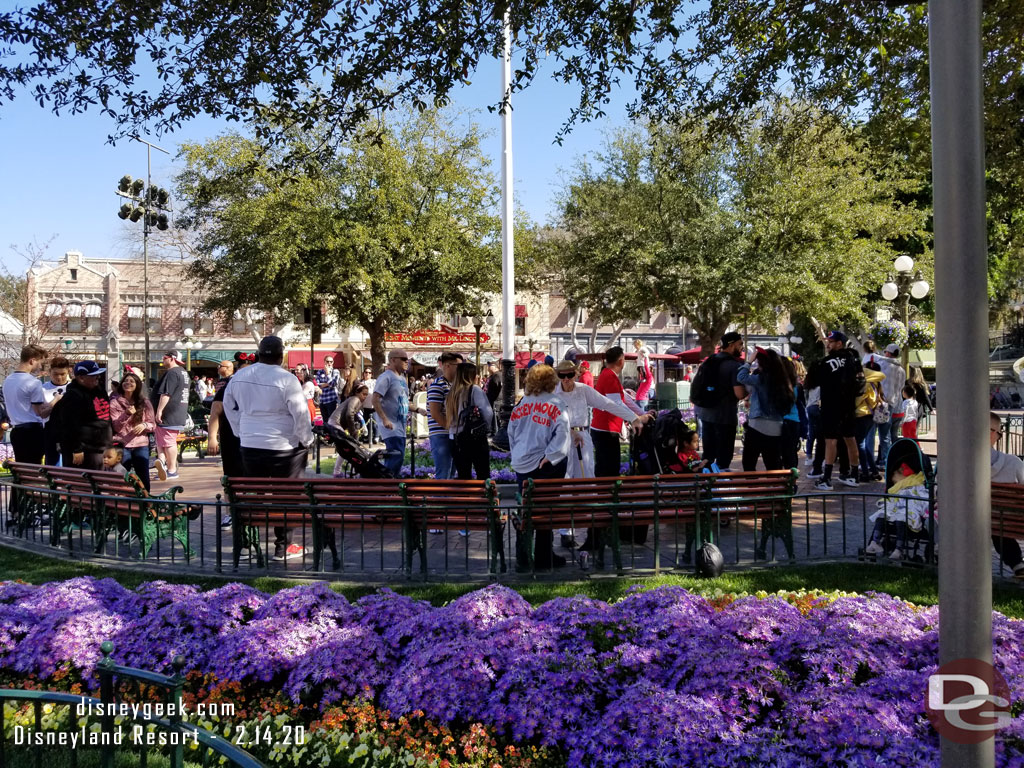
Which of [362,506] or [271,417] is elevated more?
[271,417]

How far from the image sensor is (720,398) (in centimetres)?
865

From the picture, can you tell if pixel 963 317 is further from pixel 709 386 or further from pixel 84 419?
pixel 84 419

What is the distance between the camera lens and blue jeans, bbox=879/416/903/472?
1158 centimetres

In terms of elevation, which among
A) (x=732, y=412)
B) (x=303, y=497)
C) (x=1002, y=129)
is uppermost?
(x=1002, y=129)

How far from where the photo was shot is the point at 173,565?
A: 680cm

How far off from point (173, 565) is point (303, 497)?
4.22 ft

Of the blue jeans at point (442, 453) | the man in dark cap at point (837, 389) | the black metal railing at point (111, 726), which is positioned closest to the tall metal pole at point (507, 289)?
the blue jeans at point (442, 453)

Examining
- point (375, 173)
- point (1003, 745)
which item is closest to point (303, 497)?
point (1003, 745)

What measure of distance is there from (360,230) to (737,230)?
1170 centimetres

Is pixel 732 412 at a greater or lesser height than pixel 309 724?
greater

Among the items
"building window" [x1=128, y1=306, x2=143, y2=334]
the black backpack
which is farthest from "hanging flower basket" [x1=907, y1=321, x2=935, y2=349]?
"building window" [x1=128, y1=306, x2=143, y2=334]

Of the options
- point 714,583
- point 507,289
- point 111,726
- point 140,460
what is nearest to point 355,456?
point 140,460

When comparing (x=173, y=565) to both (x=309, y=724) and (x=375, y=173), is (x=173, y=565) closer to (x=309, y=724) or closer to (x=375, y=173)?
(x=309, y=724)

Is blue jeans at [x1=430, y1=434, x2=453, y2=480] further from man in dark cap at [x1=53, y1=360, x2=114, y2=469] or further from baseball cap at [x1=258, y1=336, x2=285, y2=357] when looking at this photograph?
man in dark cap at [x1=53, y1=360, x2=114, y2=469]
